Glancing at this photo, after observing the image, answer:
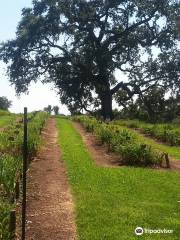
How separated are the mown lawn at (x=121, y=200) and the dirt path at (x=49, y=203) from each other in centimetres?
22

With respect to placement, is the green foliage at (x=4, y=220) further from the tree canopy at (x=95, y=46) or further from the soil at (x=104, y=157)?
the tree canopy at (x=95, y=46)

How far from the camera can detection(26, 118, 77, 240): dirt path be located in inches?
338

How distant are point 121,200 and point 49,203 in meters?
1.59

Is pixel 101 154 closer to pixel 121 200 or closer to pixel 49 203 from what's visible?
pixel 121 200

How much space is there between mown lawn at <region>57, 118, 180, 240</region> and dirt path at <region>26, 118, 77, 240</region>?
0.71 ft

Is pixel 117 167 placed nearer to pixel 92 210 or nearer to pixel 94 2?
pixel 92 210

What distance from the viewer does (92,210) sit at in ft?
32.4

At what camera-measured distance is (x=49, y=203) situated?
10.6m

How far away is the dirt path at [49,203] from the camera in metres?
8.58

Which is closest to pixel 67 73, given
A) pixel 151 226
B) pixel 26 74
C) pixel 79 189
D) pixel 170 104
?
pixel 26 74
